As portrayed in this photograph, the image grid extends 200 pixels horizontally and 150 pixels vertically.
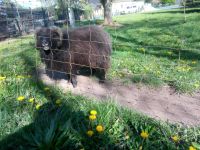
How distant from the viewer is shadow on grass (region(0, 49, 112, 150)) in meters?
2.43

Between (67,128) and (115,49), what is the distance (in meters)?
4.13

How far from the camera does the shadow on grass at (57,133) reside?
2434mm

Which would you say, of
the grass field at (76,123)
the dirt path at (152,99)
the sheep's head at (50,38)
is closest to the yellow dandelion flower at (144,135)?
the grass field at (76,123)

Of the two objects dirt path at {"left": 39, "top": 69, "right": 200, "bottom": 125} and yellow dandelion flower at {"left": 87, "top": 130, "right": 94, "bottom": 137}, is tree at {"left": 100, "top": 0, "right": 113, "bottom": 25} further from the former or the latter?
yellow dandelion flower at {"left": 87, "top": 130, "right": 94, "bottom": 137}

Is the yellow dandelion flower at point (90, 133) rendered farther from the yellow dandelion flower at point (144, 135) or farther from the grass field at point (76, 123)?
the yellow dandelion flower at point (144, 135)

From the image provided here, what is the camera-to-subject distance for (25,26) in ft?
22.0

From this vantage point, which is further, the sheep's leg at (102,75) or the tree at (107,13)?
the tree at (107,13)

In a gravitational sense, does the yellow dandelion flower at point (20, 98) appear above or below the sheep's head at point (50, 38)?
below

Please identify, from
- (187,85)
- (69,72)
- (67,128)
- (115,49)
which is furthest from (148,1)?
(115,49)

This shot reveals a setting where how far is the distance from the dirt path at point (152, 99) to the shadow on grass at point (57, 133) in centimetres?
79

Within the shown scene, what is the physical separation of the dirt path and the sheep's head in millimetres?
570

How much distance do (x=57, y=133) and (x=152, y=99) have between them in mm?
1542

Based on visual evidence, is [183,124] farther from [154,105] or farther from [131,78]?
[131,78]

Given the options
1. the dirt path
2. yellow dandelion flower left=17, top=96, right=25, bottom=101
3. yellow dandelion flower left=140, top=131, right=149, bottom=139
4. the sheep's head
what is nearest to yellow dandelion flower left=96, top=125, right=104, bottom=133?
yellow dandelion flower left=140, top=131, right=149, bottom=139
